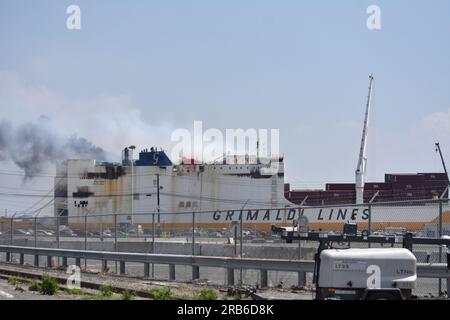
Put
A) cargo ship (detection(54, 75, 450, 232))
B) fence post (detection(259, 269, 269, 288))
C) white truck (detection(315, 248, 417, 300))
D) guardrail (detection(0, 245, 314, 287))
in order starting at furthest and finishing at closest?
1. cargo ship (detection(54, 75, 450, 232))
2. fence post (detection(259, 269, 269, 288))
3. guardrail (detection(0, 245, 314, 287))
4. white truck (detection(315, 248, 417, 300))

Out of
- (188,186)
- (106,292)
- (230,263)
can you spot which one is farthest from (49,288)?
(188,186)

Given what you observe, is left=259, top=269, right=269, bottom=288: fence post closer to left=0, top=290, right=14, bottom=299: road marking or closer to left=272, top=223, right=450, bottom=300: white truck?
left=0, top=290, right=14, bottom=299: road marking

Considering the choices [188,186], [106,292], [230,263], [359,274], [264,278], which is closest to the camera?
[359,274]

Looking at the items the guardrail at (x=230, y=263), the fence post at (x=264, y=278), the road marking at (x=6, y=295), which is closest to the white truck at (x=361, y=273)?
the guardrail at (x=230, y=263)

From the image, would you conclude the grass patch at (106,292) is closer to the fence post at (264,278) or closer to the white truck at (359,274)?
the fence post at (264,278)

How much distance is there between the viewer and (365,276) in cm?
1111

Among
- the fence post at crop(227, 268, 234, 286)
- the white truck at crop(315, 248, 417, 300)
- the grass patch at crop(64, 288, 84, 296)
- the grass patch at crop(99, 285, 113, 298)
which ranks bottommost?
the fence post at crop(227, 268, 234, 286)

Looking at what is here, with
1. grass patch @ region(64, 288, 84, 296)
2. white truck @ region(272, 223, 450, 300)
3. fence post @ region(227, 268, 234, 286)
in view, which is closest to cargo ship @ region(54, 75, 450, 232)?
fence post @ region(227, 268, 234, 286)

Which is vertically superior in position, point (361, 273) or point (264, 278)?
point (361, 273)

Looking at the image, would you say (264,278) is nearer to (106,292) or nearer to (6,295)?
(106,292)

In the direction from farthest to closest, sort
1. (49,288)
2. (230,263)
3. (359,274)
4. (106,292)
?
(230,263) → (49,288) → (106,292) → (359,274)
